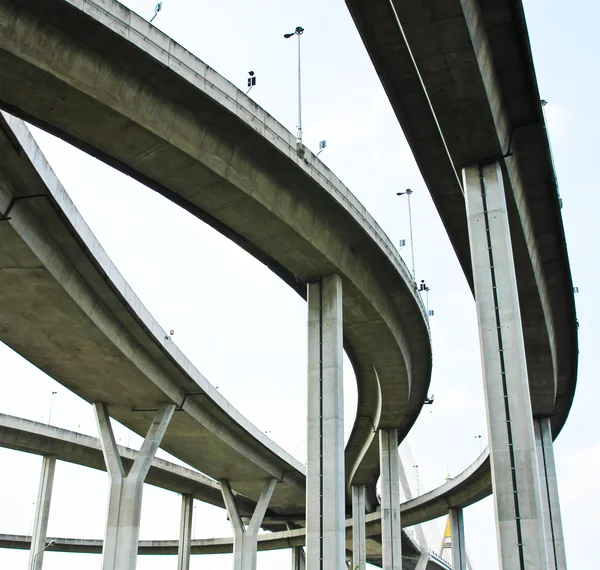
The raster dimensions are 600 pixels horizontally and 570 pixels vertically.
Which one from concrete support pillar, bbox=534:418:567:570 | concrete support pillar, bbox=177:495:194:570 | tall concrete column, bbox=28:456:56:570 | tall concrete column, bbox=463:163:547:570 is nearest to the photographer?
tall concrete column, bbox=463:163:547:570

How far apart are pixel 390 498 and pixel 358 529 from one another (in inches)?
398

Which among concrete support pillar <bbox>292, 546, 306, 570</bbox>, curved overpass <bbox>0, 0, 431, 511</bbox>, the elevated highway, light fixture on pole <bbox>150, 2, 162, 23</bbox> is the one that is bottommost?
concrete support pillar <bbox>292, 546, 306, 570</bbox>

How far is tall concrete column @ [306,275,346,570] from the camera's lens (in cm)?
2559

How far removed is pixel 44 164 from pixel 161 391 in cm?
1757

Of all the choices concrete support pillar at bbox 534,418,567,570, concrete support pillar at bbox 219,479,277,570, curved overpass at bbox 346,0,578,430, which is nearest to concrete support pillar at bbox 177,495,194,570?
concrete support pillar at bbox 219,479,277,570

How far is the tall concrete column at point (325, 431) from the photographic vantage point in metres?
25.6

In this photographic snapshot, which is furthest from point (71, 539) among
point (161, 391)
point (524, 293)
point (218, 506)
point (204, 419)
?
point (524, 293)

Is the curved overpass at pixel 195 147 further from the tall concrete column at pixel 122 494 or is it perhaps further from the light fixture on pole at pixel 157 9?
the tall concrete column at pixel 122 494

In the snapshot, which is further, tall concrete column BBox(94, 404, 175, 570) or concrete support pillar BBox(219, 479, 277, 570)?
concrete support pillar BBox(219, 479, 277, 570)

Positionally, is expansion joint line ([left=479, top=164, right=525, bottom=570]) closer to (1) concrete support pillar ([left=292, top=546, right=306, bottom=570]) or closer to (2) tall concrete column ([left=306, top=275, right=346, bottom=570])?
(2) tall concrete column ([left=306, top=275, right=346, bottom=570])

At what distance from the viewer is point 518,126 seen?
21.7 m

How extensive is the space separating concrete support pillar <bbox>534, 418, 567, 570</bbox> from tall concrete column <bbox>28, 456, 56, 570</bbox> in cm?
3057

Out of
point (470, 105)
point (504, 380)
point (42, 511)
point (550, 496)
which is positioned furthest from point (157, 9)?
point (42, 511)

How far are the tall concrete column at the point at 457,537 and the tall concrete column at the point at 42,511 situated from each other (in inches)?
1249
